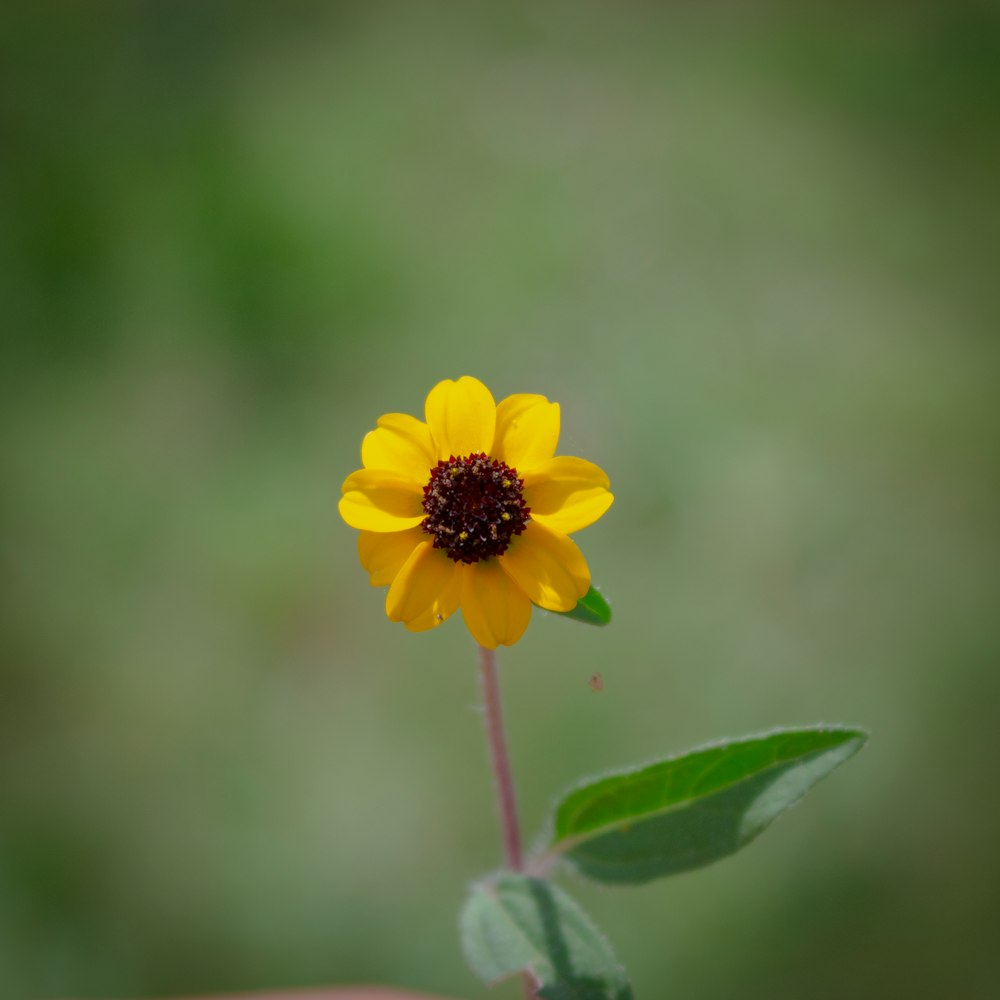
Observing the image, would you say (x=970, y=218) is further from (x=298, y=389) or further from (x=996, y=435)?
(x=298, y=389)

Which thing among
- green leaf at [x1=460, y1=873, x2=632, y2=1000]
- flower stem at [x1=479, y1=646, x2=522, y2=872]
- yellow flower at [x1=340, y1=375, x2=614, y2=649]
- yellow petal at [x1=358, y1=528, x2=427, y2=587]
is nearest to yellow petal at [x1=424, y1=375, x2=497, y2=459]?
yellow flower at [x1=340, y1=375, x2=614, y2=649]

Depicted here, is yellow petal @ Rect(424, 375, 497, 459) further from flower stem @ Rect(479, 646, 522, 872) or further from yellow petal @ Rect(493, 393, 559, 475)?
flower stem @ Rect(479, 646, 522, 872)

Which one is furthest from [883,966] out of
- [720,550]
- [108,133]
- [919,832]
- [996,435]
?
[108,133]

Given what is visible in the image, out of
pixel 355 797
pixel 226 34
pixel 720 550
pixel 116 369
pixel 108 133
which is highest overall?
pixel 226 34

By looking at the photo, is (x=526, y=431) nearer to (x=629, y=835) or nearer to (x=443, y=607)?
(x=443, y=607)

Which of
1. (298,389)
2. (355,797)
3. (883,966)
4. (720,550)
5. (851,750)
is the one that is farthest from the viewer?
(298,389)

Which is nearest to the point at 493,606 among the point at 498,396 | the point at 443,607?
the point at 443,607

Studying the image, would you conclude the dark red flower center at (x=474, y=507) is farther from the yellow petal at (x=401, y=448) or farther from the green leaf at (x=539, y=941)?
the green leaf at (x=539, y=941)
